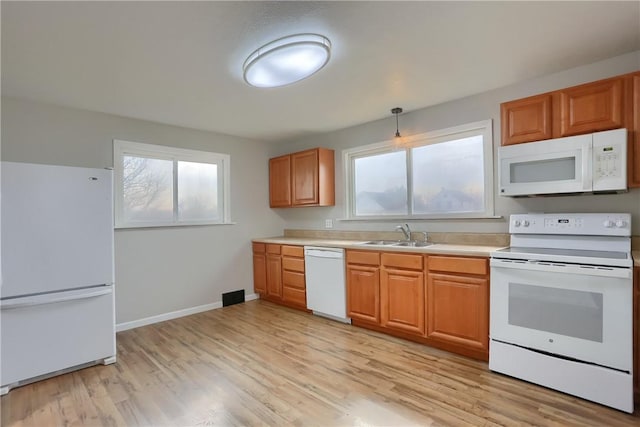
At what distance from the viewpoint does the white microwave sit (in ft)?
6.95

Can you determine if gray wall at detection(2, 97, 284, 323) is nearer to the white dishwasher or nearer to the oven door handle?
the white dishwasher

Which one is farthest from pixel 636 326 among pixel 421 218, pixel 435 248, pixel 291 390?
pixel 291 390

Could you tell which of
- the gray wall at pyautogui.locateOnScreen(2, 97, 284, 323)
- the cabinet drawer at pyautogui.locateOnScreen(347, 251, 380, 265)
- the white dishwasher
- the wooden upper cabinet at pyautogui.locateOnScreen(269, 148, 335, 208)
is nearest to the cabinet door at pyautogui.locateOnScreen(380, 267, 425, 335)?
the cabinet drawer at pyautogui.locateOnScreen(347, 251, 380, 265)

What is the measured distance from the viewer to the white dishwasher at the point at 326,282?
11.6 ft

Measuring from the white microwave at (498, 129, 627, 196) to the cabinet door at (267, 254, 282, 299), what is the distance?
2795 mm

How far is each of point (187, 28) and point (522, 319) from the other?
9.56 feet

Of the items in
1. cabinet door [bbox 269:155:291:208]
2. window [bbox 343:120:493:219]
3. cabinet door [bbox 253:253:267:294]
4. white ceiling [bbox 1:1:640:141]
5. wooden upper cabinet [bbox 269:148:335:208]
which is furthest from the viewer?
cabinet door [bbox 269:155:291:208]

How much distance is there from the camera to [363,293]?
3.35 metres

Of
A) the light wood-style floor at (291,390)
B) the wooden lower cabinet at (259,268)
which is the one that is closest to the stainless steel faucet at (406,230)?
the light wood-style floor at (291,390)

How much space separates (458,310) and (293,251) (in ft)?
6.77

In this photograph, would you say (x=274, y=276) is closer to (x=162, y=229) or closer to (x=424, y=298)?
(x=162, y=229)

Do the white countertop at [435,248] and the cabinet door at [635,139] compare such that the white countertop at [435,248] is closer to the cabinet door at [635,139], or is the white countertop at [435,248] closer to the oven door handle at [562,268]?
the oven door handle at [562,268]

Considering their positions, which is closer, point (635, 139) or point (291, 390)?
point (635, 139)

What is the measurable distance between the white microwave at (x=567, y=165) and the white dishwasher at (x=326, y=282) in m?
1.78
